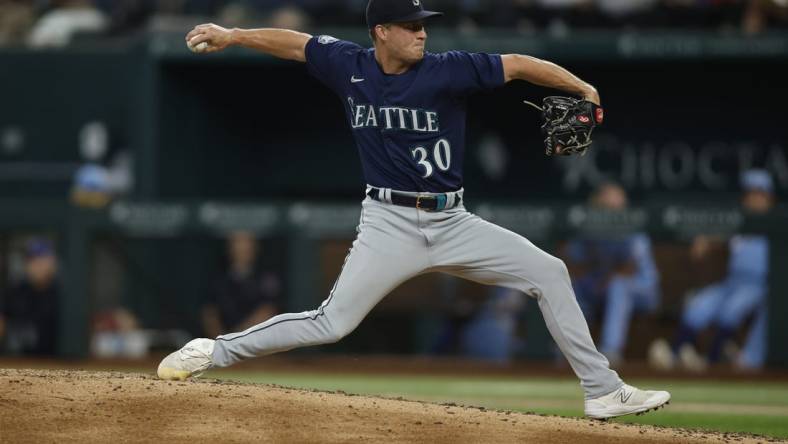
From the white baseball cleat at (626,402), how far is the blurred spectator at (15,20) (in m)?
10.2

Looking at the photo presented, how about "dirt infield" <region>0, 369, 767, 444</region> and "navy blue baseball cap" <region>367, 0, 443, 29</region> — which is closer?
"dirt infield" <region>0, 369, 767, 444</region>

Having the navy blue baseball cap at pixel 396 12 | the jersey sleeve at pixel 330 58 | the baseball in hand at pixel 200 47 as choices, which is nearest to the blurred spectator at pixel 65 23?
the baseball in hand at pixel 200 47

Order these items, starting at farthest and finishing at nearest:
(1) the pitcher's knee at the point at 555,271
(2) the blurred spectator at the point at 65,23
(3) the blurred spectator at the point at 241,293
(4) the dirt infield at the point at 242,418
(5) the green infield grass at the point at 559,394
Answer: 1. (2) the blurred spectator at the point at 65,23
2. (3) the blurred spectator at the point at 241,293
3. (5) the green infield grass at the point at 559,394
4. (1) the pitcher's knee at the point at 555,271
5. (4) the dirt infield at the point at 242,418

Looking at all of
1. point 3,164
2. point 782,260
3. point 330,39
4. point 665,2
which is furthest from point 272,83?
point 330,39

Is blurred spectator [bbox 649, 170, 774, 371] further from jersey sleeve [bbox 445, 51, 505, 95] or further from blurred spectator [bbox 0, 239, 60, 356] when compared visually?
jersey sleeve [bbox 445, 51, 505, 95]

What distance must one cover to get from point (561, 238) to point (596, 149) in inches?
117

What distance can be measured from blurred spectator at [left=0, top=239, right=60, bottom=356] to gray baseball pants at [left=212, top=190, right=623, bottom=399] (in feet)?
23.2

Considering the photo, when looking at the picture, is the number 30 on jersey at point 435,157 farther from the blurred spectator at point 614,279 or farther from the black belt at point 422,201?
the blurred spectator at point 614,279

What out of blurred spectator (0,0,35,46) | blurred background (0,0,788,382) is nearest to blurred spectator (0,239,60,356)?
blurred background (0,0,788,382)

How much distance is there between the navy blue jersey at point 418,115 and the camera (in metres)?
5.69

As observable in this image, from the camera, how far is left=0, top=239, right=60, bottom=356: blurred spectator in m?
12.5

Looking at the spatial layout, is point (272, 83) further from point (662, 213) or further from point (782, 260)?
point (782, 260)

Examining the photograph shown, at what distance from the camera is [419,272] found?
18.8ft

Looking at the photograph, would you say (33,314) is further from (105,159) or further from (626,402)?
(626,402)
